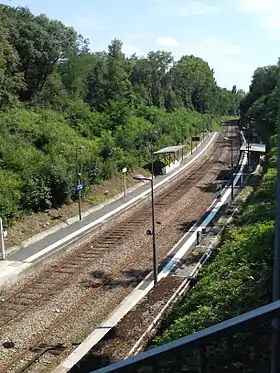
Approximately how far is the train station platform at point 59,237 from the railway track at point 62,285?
737mm

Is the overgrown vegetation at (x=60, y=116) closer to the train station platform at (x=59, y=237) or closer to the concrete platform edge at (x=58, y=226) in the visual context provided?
the concrete platform edge at (x=58, y=226)

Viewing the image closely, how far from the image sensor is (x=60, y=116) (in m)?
38.5

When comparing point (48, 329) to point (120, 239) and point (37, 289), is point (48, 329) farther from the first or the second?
point (120, 239)

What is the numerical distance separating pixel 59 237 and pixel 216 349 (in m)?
20.7

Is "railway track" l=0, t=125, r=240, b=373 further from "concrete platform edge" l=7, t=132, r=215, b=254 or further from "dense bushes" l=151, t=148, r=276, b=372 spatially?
"dense bushes" l=151, t=148, r=276, b=372

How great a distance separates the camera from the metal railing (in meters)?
2.11

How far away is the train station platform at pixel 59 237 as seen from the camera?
714 inches

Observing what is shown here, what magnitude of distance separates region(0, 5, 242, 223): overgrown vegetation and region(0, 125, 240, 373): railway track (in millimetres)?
4272

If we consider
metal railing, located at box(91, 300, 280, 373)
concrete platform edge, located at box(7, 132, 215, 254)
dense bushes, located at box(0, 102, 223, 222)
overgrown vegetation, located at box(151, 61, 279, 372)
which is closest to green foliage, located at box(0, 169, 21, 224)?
dense bushes, located at box(0, 102, 223, 222)

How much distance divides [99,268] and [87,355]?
22.1 feet

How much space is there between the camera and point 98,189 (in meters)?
31.0

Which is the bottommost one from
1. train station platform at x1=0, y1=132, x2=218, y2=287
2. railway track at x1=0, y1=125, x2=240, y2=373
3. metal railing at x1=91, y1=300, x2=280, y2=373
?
→ railway track at x1=0, y1=125, x2=240, y2=373

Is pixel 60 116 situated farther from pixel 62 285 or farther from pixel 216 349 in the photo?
pixel 216 349

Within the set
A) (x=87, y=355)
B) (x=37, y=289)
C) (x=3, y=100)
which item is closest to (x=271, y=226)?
(x=87, y=355)
